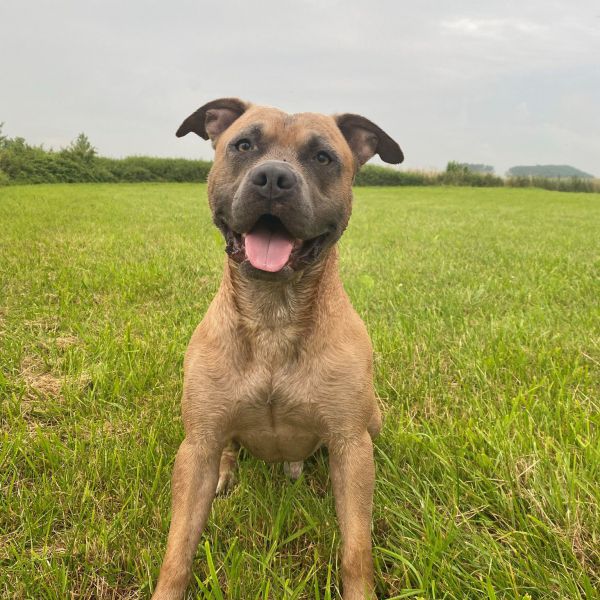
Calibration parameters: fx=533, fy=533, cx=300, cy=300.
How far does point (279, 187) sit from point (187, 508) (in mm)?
1250

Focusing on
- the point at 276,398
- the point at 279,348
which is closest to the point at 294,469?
the point at 276,398

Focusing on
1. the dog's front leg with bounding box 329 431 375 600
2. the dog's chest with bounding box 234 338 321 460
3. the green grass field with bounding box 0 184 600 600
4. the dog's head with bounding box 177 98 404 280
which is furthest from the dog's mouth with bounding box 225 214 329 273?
the green grass field with bounding box 0 184 600 600

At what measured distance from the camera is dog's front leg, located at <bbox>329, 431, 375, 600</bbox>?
1.87 meters

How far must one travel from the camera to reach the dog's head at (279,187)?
2.05 meters

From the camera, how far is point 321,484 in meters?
2.59

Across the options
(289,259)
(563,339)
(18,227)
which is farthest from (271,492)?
(18,227)

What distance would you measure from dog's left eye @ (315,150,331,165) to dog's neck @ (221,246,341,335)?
A: 46 centimetres

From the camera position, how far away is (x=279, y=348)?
216 centimetres

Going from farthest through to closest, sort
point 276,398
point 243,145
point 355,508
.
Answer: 1. point 243,145
2. point 276,398
3. point 355,508

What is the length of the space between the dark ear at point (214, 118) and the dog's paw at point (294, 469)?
170 cm

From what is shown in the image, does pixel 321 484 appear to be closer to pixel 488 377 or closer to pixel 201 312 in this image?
pixel 488 377

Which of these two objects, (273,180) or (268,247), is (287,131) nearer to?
(273,180)

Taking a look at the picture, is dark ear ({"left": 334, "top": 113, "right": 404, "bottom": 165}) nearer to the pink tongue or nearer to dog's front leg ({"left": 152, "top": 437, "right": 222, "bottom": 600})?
the pink tongue

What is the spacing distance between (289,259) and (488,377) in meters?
1.86
